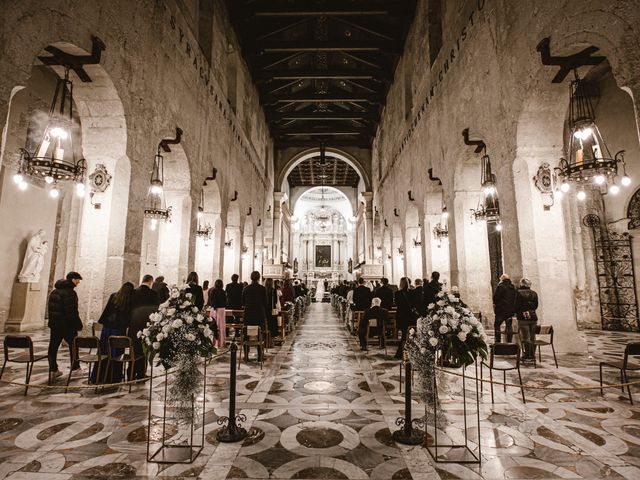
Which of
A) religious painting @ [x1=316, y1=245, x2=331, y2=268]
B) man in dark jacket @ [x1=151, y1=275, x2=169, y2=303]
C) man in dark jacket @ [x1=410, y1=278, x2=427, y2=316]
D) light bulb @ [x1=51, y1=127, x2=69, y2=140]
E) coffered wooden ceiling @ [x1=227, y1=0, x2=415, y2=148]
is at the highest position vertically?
coffered wooden ceiling @ [x1=227, y1=0, x2=415, y2=148]

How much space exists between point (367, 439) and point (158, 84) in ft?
23.5

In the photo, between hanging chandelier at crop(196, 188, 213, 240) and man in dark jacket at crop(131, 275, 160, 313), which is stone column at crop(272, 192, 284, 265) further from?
man in dark jacket at crop(131, 275, 160, 313)

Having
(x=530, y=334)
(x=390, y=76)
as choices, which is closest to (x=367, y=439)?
(x=530, y=334)

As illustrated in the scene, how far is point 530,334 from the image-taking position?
5.71 metres

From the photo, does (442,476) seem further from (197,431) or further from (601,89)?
(601,89)

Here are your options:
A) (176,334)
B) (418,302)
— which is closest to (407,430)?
(176,334)

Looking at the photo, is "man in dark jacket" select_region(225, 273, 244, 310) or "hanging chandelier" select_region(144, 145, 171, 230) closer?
"hanging chandelier" select_region(144, 145, 171, 230)

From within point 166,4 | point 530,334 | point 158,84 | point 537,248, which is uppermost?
point 166,4

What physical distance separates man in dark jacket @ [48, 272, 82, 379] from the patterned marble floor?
448 mm

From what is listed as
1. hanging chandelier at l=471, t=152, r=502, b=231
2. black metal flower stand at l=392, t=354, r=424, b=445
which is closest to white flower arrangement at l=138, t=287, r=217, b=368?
black metal flower stand at l=392, t=354, r=424, b=445

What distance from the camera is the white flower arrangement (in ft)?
10.1

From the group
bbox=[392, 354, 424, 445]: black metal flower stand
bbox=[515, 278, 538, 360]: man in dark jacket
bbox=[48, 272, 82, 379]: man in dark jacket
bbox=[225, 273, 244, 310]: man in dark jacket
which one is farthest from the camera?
bbox=[225, 273, 244, 310]: man in dark jacket

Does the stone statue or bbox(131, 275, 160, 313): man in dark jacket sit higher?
the stone statue

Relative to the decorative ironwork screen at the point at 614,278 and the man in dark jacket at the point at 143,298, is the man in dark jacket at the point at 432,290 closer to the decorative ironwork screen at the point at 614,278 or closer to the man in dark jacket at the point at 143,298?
the man in dark jacket at the point at 143,298
